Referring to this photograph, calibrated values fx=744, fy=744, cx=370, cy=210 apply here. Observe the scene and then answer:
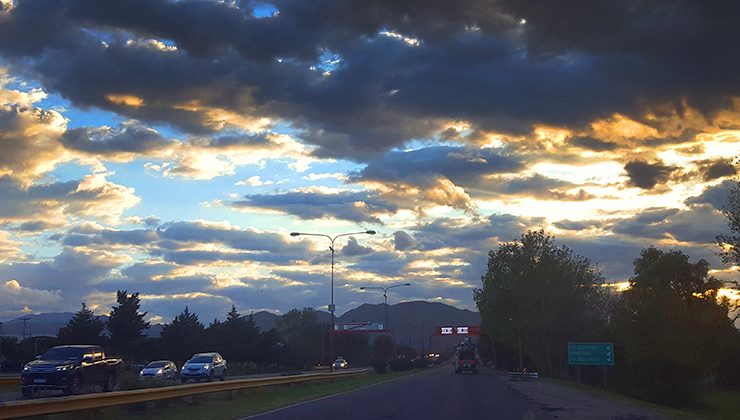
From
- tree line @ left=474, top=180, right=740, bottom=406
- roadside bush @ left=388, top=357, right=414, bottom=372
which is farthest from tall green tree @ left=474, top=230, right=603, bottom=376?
roadside bush @ left=388, top=357, right=414, bottom=372

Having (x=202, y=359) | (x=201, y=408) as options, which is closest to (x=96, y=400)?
(x=201, y=408)

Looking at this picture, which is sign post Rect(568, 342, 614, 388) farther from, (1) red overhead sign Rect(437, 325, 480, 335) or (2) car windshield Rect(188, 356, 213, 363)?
(1) red overhead sign Rect(437, 325, 480, 335)

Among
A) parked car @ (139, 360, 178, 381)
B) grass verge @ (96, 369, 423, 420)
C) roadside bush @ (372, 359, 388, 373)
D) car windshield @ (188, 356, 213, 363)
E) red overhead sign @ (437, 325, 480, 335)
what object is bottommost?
roadside bush @ (372, 359, 388, 373)

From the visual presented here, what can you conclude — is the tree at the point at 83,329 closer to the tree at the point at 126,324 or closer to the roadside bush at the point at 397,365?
the tree at the point at 126,324

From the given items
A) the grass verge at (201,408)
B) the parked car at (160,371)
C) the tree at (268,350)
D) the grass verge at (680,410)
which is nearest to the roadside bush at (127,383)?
the grass verge at (201,408)

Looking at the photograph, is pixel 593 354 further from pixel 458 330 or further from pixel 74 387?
pixel 458 330

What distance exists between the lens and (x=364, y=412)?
2378 cm

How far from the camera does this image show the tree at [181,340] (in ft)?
295

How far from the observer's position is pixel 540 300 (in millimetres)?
88000

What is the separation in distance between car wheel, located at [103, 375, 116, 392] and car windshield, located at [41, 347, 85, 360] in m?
2.11

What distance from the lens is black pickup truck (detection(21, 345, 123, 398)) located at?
29328mm

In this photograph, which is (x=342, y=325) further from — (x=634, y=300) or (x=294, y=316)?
(x=634, y=300)

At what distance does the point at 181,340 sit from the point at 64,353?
62.3 meters

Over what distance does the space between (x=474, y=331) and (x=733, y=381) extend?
72270 millimetres
